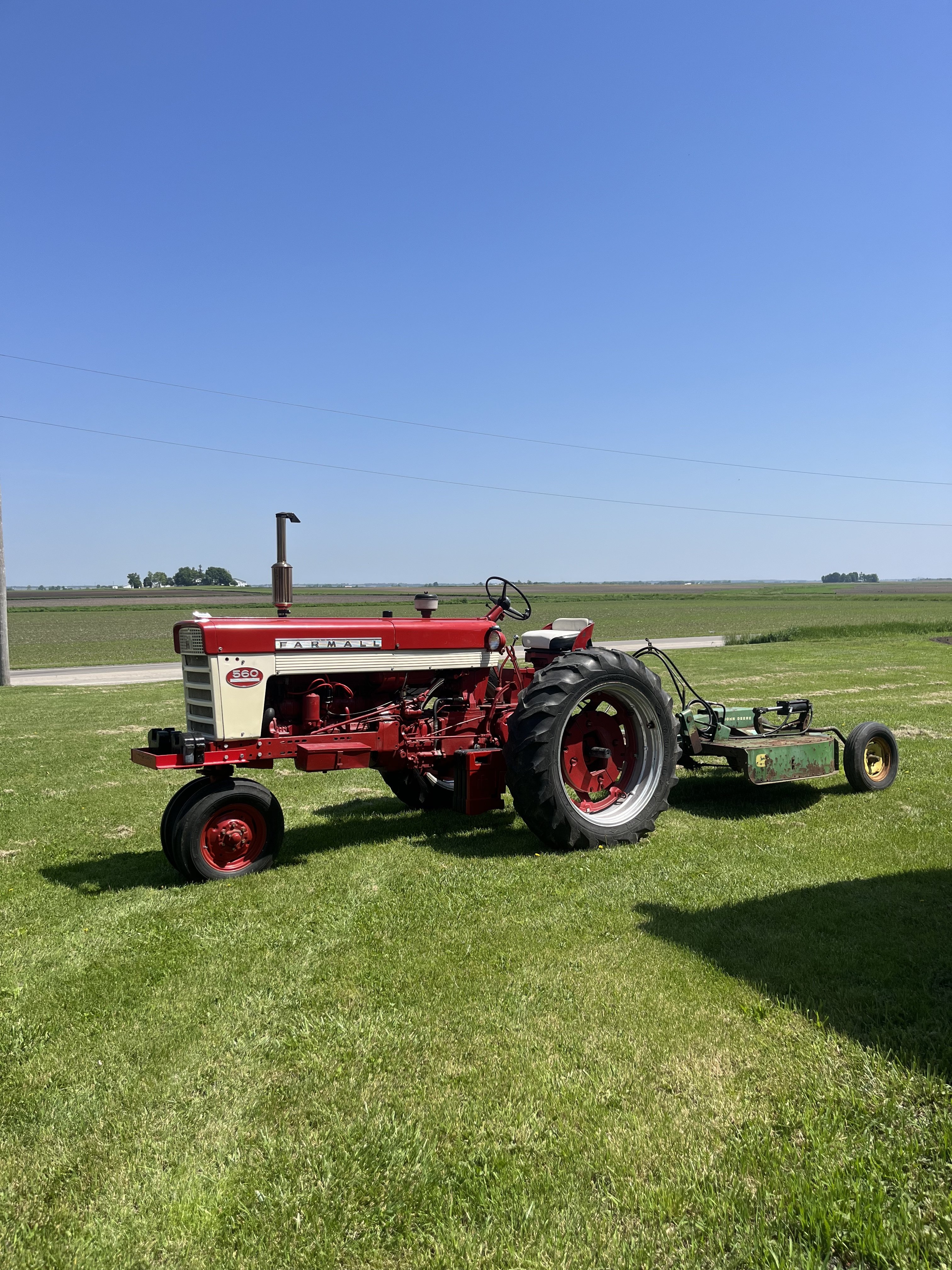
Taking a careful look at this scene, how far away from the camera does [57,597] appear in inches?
3713

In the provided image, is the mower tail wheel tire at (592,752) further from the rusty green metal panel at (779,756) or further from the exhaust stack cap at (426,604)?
the exhaust stack cap at (426,604)

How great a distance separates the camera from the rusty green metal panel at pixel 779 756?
692cm

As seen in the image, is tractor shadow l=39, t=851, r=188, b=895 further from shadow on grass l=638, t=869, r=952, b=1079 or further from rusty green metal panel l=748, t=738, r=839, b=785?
rusty green metal panel l=748, t=738, r=839, b=785

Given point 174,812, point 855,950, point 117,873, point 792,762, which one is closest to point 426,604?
point 174,812

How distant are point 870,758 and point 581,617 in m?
24.3

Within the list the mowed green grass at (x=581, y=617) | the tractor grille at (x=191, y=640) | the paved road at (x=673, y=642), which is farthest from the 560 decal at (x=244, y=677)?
the paved road at (x=673, y=642)

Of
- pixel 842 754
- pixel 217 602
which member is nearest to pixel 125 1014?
pixel 842 754

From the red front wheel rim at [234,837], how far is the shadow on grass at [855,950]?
7.96 feet

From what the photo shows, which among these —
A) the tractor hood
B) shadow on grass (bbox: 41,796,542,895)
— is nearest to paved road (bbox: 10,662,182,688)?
shadow on grass (bbox: 41,796,542,895)

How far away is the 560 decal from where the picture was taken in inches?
221

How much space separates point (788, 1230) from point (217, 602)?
72160 mm

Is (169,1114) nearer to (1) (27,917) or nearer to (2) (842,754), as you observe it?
(1) (27,917)

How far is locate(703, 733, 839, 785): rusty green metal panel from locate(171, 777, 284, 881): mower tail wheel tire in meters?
3.48

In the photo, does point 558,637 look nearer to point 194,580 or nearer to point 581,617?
point 581,617
